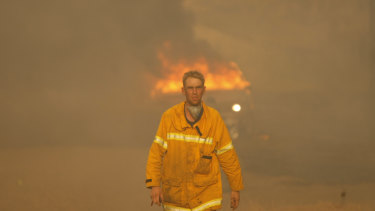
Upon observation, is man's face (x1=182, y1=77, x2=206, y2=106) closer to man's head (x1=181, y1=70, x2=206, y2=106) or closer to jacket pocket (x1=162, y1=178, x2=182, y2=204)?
man's head (x1=181, y1=70, x2=206, y2=106)

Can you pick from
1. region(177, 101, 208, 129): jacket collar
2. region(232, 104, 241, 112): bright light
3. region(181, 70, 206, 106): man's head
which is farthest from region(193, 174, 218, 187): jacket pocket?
region(232, 104, 241, 112): bright light

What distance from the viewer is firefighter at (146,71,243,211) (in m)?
3.77

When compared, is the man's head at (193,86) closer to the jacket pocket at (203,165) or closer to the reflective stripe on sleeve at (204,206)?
the jacket pocket at (203,165)

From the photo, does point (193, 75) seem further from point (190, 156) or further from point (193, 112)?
point (190, 156)

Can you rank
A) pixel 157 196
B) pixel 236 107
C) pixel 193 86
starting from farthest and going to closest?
pixel 236 107 → pixel 193 86 → pixel 157 196

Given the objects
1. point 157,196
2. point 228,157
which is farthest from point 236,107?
point 157,196

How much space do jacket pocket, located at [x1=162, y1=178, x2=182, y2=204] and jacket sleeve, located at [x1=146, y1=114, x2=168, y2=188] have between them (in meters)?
0.14

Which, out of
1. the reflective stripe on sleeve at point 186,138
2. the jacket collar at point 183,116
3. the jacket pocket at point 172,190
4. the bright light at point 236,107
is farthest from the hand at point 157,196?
the bright light at point 236,107

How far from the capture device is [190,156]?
3758 mm

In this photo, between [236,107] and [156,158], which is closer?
[156,158]

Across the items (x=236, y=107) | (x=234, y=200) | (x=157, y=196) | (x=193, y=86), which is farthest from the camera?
(x=236, y=107)

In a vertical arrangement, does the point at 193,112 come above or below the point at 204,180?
above

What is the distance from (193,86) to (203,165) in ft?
2.71

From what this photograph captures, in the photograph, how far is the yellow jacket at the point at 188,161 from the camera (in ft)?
12.4
